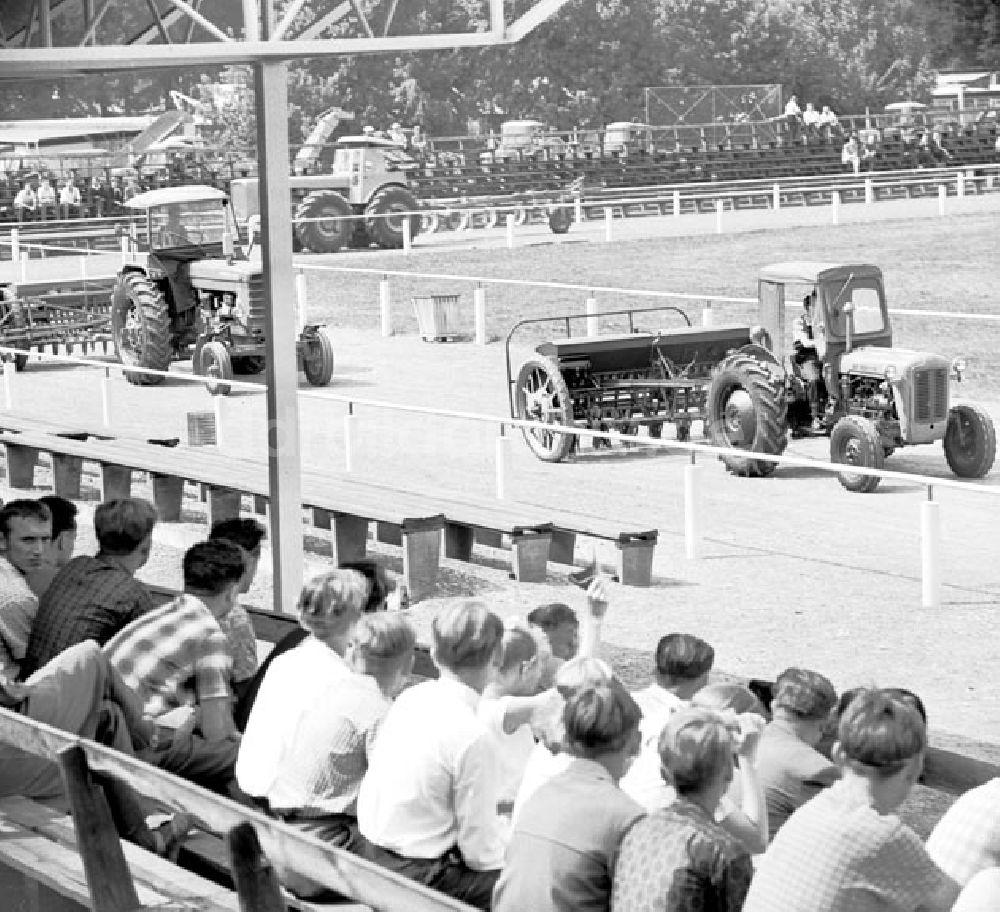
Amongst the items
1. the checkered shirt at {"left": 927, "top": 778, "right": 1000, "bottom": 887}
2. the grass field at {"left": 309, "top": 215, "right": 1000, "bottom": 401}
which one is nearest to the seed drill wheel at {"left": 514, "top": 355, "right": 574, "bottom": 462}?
the grass field at {"left": 309, "top": 215, "right": 1000, "bottom": 401}

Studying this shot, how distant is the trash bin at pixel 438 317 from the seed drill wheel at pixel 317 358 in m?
4.03

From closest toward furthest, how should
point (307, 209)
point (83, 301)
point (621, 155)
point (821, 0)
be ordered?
1. point (83, 301)
2. point (307, 209)
3. point (621, 155)
4. point (821, 0)

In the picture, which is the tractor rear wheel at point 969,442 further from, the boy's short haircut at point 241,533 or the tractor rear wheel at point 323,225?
the tractor rear wheel at point 323,225

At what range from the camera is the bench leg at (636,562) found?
44.1 feet

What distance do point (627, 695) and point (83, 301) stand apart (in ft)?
84.6

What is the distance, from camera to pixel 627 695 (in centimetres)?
521

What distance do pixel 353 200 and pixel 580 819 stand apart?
1744 inches

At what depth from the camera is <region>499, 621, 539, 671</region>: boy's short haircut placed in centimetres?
648

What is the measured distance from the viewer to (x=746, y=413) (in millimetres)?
17891

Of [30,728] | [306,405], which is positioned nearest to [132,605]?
[30,728]

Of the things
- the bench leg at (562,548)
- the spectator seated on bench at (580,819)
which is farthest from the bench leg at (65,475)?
the spectator seated on bench at (580,819)

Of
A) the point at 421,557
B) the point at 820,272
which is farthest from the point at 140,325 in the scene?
the point at 421,557

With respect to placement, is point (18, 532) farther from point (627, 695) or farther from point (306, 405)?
point (306, 405)

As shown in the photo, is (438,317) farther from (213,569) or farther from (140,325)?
(213,569)
